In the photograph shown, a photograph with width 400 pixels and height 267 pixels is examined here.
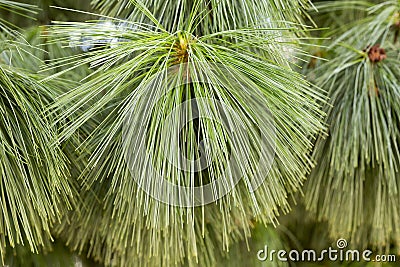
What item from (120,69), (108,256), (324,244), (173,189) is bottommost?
(324,244)

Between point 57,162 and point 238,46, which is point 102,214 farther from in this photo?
point 238,46

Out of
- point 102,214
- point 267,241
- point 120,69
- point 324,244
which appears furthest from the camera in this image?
point 324,244

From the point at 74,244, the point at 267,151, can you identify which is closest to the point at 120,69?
the point at 267,151

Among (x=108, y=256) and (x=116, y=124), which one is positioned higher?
(x=116, y=124)
